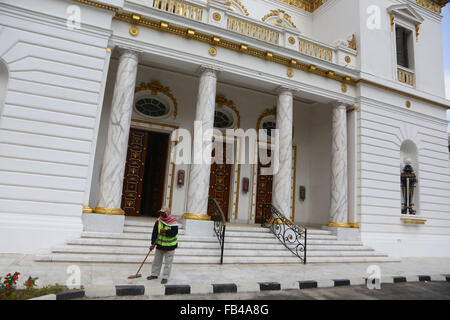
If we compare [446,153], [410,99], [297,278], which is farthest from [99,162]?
[446,153]

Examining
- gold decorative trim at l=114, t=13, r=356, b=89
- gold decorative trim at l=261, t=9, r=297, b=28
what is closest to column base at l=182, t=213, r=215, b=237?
gold decorative trim at l=114, t=13, r=356, b=89

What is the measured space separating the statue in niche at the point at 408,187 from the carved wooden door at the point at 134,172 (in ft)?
33.6

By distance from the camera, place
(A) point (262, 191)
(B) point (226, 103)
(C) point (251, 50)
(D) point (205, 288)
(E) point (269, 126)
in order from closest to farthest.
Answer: (D) point (205, 288) < (C) point (251, 50) < (B) point (226, 103) < (A) point (262, 191) < (E) point (269, 126)

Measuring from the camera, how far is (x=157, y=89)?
11484 mm

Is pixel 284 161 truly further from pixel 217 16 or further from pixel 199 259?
pixel 217 16

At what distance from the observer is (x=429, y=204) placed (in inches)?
487

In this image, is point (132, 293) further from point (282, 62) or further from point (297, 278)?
point (282, 62)

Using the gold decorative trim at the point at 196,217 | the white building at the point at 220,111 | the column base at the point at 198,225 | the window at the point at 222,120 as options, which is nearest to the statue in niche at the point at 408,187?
the white building at the point at 220,111

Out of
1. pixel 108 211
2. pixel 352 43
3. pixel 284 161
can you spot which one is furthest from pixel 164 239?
pixel 352 43

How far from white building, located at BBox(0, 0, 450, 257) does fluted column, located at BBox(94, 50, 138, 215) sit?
0.04 m

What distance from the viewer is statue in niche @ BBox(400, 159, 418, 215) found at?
12.1 meters

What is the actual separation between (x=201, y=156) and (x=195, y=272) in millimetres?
3521

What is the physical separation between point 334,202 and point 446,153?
245 inches

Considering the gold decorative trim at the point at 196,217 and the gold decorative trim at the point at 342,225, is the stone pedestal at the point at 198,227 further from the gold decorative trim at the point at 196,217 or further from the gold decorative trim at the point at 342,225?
the gold decorative trim at the point at 342,225
